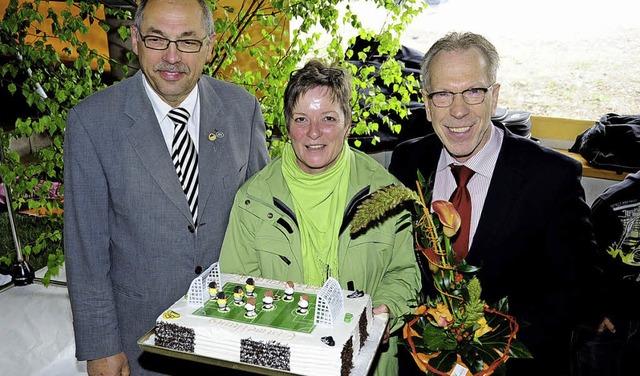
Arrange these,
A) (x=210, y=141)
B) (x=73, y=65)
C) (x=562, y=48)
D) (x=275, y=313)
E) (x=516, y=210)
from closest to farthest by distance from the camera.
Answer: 1. (x=275, y=313)
2. (x=516, y=210)
3. (x=210, y=141)
4. (x=73, y=65)
5. (x=562, y=48)

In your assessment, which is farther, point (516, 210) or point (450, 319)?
point (516, 210)

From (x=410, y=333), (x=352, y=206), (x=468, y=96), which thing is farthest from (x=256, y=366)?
(x=468, y=96)

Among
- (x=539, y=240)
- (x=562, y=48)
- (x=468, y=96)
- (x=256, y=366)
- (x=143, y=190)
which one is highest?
(x=562, y=48)

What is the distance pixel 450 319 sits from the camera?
1.49m

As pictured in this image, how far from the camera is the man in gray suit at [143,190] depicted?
195 centimetres

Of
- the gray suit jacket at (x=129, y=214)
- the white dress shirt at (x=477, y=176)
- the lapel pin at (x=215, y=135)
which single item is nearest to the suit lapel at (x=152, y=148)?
the gray suit jacket at (x=129, y=214)

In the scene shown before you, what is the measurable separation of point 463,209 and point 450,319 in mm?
537

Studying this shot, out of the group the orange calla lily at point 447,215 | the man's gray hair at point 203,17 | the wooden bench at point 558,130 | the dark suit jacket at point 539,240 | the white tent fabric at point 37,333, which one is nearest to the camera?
the orange calla lily at point 447,215

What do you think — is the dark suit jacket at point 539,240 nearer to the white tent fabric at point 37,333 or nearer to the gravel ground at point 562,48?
the white tent fabric at point 37,333

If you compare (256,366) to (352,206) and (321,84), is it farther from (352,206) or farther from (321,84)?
(321,84)

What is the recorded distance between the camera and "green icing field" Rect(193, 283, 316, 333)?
1.60m

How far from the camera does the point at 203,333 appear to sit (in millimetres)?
1578

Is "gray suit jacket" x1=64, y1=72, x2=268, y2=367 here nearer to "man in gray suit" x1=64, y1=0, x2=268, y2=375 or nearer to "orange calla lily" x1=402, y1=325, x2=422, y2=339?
"man in gray suit" x1=64, y1=0, x2=268, y2=375

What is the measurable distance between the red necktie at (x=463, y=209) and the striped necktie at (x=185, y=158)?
2.97ft
